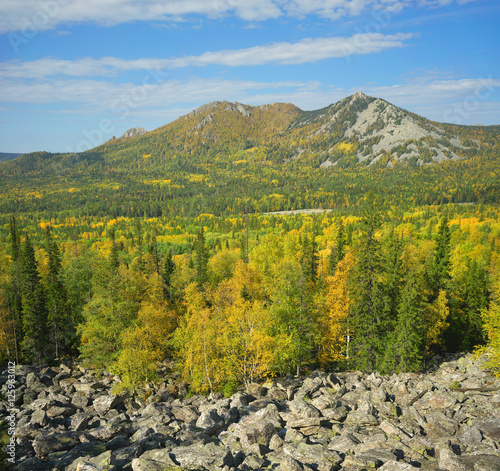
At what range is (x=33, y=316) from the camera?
2024 inches

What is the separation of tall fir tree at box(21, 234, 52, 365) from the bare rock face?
16.0 meters

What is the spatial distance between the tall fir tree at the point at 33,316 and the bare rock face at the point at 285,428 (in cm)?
1600

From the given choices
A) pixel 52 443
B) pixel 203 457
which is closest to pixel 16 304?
pixel 52 443

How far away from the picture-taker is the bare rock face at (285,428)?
17297 mm

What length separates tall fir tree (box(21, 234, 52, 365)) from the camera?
5062 cm

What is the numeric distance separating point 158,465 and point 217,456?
3039 mm

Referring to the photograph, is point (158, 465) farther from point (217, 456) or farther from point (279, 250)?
point (279, 250)

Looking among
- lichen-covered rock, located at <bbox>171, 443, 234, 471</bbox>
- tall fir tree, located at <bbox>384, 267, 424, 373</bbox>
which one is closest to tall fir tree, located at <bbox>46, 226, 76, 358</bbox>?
lichen-covered rock, located at <bbox>171, 443, 234, 471</bbox>

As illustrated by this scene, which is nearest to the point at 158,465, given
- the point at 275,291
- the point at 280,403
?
the point at 280,403

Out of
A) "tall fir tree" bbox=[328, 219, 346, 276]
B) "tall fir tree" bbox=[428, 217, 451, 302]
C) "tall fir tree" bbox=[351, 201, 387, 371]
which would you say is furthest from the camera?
"tall fir tree" bbox=[328, 219, 346, 276]

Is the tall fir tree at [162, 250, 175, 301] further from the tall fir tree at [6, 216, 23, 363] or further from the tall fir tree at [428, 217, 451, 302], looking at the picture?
the tall fir tree at [428, 217, 451, 302]

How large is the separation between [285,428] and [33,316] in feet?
151

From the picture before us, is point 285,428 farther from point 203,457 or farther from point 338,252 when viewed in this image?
point 338,252

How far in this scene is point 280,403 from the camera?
2769 cm
